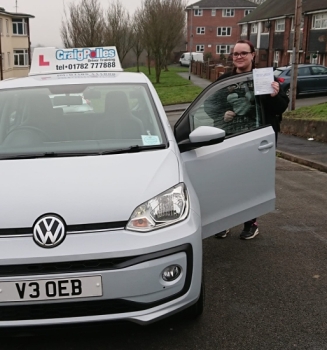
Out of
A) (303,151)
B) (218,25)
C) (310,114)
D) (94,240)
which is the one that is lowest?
(303,151)

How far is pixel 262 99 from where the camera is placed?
182 inches

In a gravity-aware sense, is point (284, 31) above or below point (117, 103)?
above

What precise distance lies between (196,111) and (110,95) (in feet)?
3.27

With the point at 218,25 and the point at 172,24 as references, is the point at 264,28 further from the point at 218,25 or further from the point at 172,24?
the point at 218,25

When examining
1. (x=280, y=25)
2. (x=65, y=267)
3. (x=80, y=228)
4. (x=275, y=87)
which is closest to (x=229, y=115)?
(x=275, y=87)

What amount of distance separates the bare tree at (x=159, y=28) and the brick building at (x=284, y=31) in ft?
29.3

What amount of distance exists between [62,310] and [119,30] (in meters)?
48.7

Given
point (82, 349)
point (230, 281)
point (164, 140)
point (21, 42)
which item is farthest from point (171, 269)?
point (21, 42)

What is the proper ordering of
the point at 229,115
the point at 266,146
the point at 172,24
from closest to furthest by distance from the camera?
the point at 266,146 < the point at 229,115 < the point at 172,24

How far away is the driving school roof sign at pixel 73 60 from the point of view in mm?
5031

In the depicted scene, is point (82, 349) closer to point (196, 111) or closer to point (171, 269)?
point (171, 269)

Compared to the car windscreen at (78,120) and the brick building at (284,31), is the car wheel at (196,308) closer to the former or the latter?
the car windscreen at (78,120)

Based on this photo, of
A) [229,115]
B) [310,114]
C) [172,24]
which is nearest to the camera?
[229,115]

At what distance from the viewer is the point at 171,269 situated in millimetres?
2779
